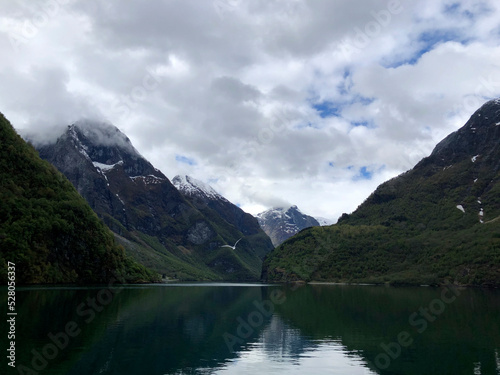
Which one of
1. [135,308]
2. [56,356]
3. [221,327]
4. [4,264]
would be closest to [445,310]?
[221,327]

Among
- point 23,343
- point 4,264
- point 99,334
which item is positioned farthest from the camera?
point 4,264

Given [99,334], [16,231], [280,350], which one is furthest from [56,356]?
[16,231]

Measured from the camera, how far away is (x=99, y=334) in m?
54.3

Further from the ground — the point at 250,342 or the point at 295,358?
the point at 295,358

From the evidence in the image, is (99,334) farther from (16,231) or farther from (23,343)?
(16,231)

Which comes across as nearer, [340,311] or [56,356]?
[56,356]

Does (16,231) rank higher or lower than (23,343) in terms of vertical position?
higher

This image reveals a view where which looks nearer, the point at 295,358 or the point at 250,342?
the point at 295,358

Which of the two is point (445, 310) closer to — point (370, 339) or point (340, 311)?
point (340, 311)

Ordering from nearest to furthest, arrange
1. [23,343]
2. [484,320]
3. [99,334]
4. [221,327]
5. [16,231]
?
[23,343]
[99,334]
[221,327]
[484,320]
[16,231]

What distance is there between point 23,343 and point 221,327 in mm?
30650

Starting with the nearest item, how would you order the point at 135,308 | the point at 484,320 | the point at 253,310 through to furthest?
the point at 484,320 < the point at 135,308 < the point at 253,310

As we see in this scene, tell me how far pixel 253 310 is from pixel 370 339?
42491mm

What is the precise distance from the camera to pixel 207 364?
4138 centimetres
